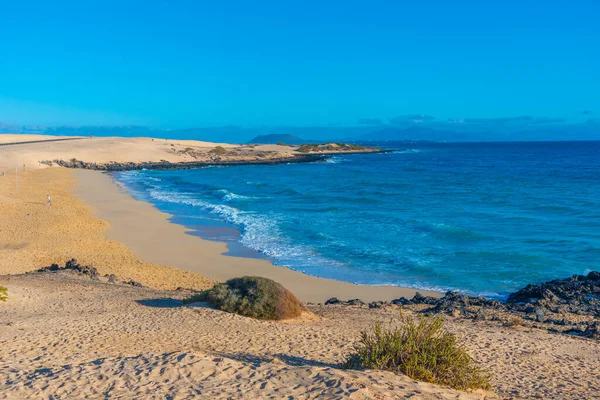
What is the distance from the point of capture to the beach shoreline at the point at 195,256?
49.7 feet

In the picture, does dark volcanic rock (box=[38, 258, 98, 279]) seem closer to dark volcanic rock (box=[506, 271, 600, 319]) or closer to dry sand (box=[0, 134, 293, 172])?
dark volcanic rock (box=[506, 271, 600, 319])

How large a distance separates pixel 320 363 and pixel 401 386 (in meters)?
2.13

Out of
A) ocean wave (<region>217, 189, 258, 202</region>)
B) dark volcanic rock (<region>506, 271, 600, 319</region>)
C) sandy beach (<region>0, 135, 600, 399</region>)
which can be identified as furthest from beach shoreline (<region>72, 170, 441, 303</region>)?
ocean wave (<region>217, 189, 258, 202</region>)

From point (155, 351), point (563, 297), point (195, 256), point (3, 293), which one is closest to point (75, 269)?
point (3, 293)

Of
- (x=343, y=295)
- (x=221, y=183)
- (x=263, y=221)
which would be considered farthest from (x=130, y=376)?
(x=221, y=183)

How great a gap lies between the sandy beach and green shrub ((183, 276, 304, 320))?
0.29 meters

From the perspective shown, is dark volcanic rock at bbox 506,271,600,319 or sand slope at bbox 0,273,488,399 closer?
sand slope at bbox 0,273,488,399

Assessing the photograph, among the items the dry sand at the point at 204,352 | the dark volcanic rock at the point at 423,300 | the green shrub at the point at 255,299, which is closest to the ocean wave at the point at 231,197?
the dry sand at the point at 204,352

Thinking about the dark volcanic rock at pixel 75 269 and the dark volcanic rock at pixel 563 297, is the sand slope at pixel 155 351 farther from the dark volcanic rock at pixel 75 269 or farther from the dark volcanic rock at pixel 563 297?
the dark volcanic rock at pixel 563 297

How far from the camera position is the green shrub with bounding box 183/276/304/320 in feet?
36.0

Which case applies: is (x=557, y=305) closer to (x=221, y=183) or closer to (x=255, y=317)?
(x=255, y=317)

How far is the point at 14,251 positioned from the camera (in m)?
18.0

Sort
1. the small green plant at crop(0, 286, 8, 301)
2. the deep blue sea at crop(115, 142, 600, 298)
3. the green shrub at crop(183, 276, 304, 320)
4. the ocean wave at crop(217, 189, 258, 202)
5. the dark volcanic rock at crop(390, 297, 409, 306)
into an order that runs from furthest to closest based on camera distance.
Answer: the ocean wave at crop(217, 189, 258, 202)
the deep blue sea at crop(115, 142, 600, 298)
the dark volcanic rock at crop(390, 297, 409, 306)
the small green plant at crop(0, 286, 8, 301)
the green shrub at crop(183, 276, 304, 320)

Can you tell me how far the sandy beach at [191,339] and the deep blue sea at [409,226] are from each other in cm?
222
